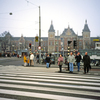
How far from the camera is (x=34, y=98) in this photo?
5.04 m

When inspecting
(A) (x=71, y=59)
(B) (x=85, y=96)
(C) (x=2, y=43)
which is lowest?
(B) (x=85, y=96)

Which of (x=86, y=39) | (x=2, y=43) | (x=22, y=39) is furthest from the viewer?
(x=22, y=39)

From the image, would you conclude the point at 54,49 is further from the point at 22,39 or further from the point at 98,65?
the point at 98,65

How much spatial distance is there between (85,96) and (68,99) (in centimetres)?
73

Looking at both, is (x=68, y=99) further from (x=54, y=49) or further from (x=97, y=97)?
(x=54, y=49)

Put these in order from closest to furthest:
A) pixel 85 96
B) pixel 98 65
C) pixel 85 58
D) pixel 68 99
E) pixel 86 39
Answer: pixel 68 99 → pixel 85 96 → pixel 85 58 → pixel 98 65 → pixel 86 39

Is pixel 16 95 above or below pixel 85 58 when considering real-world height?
below

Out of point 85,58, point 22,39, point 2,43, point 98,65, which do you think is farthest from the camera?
point 22,39

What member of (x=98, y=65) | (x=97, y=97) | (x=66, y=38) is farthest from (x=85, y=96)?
(x=66, y=38)

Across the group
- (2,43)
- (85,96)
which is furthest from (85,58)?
(2,43)

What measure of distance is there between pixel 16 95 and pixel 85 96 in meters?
2.37

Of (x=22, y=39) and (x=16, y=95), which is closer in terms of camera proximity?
(x=16, y=95)

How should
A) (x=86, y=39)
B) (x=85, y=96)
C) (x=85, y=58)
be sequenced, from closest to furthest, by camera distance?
(x=85, y=96)
(x=85, y=58)
(x=86, y=39)

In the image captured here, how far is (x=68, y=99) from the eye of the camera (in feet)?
16.2
